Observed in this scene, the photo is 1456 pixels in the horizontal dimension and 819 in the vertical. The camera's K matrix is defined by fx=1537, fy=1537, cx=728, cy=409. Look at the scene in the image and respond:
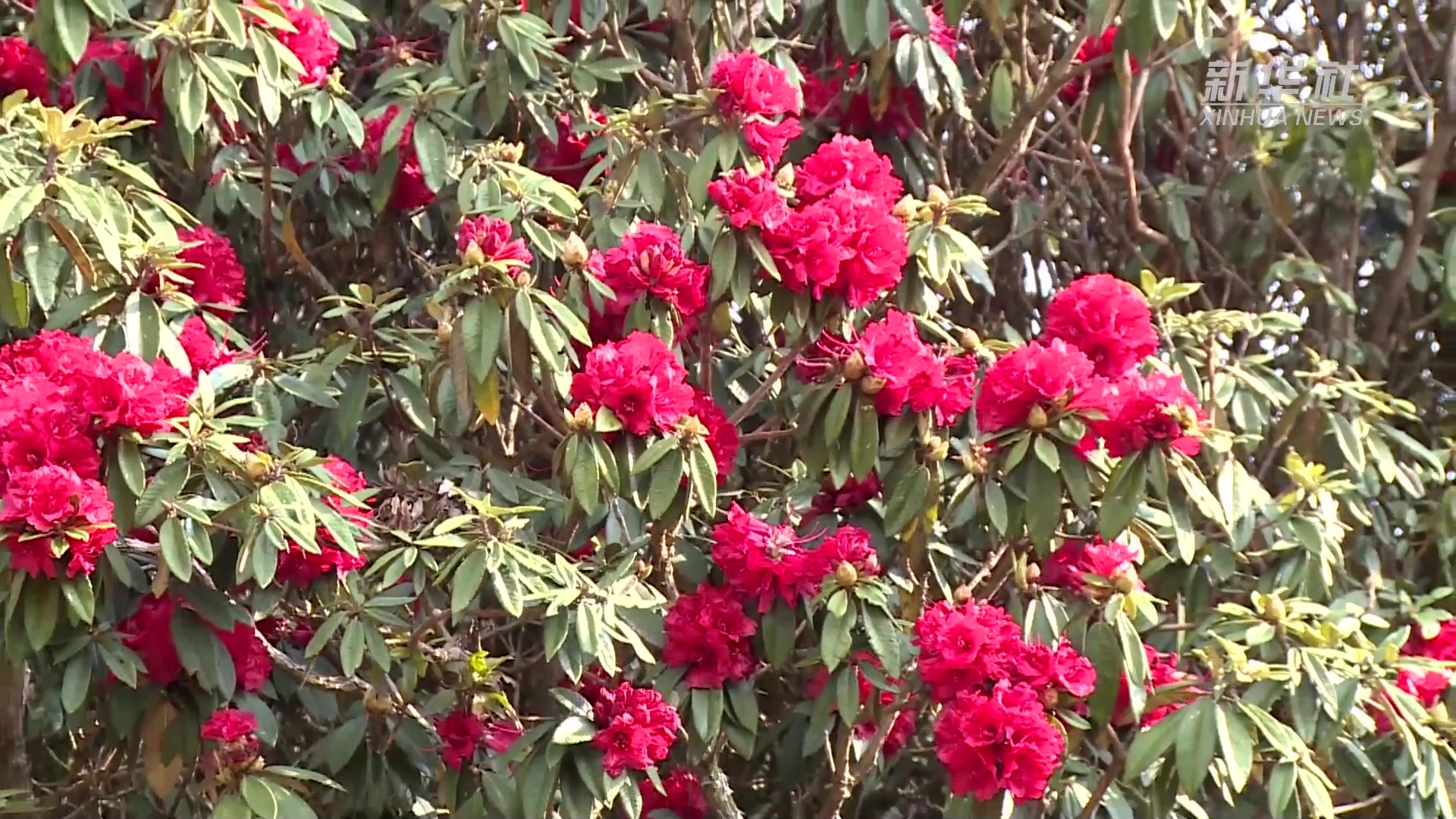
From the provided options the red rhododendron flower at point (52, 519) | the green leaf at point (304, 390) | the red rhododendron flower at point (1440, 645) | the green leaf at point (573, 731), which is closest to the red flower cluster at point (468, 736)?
the green leaf at point (573, 731)

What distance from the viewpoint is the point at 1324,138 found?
2.39m

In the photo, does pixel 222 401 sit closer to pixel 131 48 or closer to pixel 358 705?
pixel 358 705

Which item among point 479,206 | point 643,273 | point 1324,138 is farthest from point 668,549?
point 1324,138

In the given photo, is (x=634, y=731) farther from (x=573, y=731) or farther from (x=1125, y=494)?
(x=1125, y=494)

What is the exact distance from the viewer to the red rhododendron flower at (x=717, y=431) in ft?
5.51

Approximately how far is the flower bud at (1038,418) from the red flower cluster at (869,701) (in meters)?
0.30

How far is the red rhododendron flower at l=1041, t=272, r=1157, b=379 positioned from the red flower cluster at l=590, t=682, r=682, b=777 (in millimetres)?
596

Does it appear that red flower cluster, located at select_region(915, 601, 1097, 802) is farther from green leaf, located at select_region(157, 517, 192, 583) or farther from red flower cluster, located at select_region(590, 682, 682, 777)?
green leaf, located at select_region(157, 517, 192, 583)

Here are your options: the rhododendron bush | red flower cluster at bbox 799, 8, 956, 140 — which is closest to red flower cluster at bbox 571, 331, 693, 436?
the rhododendron bush

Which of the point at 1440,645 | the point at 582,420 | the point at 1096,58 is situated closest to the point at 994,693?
the point at 582,420

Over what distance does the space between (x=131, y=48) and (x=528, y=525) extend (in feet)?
2.93

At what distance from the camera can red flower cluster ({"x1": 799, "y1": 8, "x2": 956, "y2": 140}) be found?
2.16 metres

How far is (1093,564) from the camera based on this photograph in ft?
5.77

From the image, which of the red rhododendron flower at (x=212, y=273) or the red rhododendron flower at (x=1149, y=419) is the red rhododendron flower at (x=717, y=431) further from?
the red rhododendron flower at (x=212, y=273)
